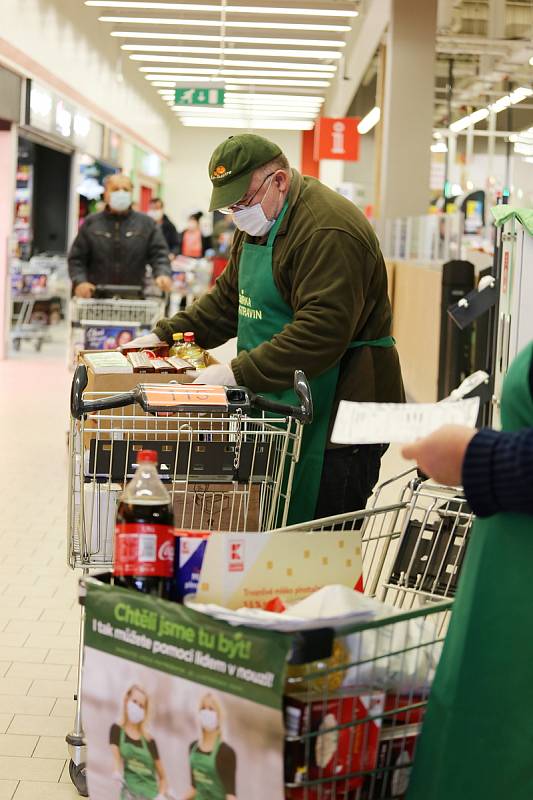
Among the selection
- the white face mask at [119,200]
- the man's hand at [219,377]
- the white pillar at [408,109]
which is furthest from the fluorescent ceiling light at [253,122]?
the man's hand at [219,377]

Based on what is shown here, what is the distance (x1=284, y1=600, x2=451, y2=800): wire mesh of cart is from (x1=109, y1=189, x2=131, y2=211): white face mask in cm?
756

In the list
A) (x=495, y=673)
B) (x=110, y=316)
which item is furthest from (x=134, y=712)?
(x=110, y=316)

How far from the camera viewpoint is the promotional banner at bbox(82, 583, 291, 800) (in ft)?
5.12

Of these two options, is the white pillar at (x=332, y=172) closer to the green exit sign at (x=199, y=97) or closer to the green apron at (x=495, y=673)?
the green exit sign at (x=199, y=97)

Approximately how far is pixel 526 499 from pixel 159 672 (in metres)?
0.58

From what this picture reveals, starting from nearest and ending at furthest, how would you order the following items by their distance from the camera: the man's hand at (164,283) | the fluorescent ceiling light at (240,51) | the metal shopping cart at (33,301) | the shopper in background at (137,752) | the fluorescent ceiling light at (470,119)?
the shopper in background at (137,752), the man's hand at (164,283), the metal shopping cart at (33,301), the fluorescent ceiling light at (240,51), the fluorescent ceiling light at (470,119)

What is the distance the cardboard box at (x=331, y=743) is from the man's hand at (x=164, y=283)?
24.2ft

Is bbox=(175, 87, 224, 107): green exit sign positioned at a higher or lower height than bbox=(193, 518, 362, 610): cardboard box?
higher

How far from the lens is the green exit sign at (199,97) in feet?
56.3

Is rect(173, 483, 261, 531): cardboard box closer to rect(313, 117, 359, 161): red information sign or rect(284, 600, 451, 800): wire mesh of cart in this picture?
rect(284, 600, 451, 800): wire mesh of cart

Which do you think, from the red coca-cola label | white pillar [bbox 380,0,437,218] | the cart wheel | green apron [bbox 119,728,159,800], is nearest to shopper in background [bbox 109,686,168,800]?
green apron [bbox 119,728,159,800]

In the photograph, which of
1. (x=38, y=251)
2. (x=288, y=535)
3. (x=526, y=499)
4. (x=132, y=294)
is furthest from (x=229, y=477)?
(x=38, y=251)

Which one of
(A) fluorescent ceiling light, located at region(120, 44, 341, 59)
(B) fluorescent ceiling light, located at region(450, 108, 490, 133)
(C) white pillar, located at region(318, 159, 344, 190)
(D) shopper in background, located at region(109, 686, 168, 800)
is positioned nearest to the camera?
(D) shopper in background, located at region(109, 686, 168, 800)

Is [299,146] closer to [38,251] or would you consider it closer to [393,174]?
[38,251]
